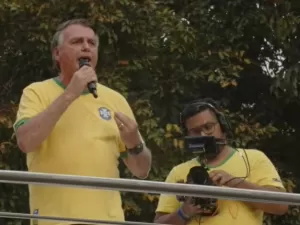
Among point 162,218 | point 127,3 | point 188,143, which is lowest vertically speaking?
point 162,218

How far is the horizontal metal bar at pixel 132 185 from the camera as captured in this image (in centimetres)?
250

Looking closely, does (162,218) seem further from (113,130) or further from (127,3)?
(127,3)

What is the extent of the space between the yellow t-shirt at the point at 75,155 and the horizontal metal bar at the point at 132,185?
0.61m

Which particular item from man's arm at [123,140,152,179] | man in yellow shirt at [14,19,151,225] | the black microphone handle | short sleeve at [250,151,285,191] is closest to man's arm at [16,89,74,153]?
man in yellow shirt at [14,19,151,225]

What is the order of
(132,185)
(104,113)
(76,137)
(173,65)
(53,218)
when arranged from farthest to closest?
(173,65) → (104,113) → (76,137) → (53,218) → (132,185)

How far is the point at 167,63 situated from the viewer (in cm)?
639

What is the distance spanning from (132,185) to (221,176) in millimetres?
907

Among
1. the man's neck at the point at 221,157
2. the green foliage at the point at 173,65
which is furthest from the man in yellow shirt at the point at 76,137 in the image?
the green foliage at the point at 173,65

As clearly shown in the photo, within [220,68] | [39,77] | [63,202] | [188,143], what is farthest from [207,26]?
[63,202]

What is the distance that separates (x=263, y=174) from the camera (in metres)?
3.45

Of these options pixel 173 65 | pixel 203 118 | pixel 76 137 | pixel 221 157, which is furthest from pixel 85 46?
pixel 173 65

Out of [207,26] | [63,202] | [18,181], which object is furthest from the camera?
[207,26]

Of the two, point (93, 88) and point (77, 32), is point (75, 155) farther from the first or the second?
point (77, 32)

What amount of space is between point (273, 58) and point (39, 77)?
1.88m
